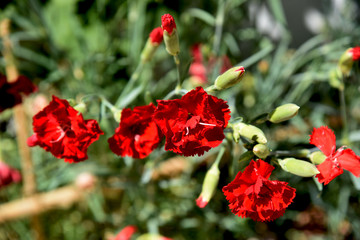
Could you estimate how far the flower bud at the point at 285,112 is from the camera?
0.46 metres

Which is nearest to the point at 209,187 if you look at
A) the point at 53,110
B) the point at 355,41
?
the point at 53,110

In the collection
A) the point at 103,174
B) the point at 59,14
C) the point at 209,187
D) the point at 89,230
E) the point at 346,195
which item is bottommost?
the point at 89,230

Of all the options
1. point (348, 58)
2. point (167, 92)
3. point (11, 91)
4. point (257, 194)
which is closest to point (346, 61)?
point (348, 58)

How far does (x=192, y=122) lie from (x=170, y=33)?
144mm

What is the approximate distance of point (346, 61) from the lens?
0.59 meters

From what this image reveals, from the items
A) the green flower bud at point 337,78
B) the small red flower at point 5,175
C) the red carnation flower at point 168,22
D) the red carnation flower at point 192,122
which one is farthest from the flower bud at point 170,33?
the small red flower at point 5,175

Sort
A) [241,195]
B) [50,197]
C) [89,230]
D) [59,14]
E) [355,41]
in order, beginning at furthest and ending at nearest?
[59,14]
[89,230]
[50,197]
[355,41]
[241,195]

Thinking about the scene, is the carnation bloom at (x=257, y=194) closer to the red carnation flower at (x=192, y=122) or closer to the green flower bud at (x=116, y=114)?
the red carnation flower at (x=192, y=122)

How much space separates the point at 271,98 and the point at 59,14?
861mm

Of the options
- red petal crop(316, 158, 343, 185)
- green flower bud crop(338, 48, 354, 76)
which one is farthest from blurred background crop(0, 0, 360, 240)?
red petal crop(316, 158, 343, 185)

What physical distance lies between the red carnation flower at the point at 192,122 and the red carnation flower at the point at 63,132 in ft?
0.39

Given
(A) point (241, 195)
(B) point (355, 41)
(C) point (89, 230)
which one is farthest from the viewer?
(C) point (89, 230)

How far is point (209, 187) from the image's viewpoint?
0.53 m

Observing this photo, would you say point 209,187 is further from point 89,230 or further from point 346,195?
point 89,230
